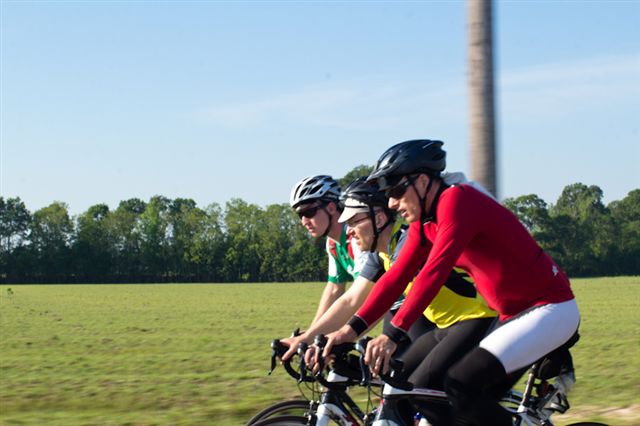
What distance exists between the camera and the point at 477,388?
3.77m

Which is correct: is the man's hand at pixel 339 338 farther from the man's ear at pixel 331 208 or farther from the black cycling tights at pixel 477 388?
the man's ear at pixel 331 208

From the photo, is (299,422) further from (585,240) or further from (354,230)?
(585,240)

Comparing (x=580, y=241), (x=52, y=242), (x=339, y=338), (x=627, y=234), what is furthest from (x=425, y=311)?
(x=52, y=242)

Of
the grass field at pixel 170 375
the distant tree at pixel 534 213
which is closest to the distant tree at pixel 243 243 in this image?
the distant tree at pixel 534 213

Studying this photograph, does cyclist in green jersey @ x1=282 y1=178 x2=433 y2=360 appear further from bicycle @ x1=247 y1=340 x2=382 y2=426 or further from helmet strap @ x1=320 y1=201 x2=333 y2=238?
helmet strap @ x1=320 y1=201 x2=333 y2=238

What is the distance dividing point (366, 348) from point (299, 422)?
0.81 meters

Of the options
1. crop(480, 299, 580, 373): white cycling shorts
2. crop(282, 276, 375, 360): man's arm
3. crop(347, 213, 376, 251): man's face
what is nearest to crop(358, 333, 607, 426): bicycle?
crop(480, 299, 580, 373): white cycling shorts

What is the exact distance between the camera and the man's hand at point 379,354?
363 cm

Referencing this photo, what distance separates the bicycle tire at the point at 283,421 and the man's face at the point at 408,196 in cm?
106

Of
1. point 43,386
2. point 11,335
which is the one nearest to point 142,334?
point 11,335

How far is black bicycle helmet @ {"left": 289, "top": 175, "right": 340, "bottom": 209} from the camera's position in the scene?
5.56 metres

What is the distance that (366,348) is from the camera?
3.67 metres

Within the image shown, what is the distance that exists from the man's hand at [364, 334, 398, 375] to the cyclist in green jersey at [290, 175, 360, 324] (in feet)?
6.09

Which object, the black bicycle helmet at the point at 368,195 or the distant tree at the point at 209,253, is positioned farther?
the distant tree at the point at 209,253
